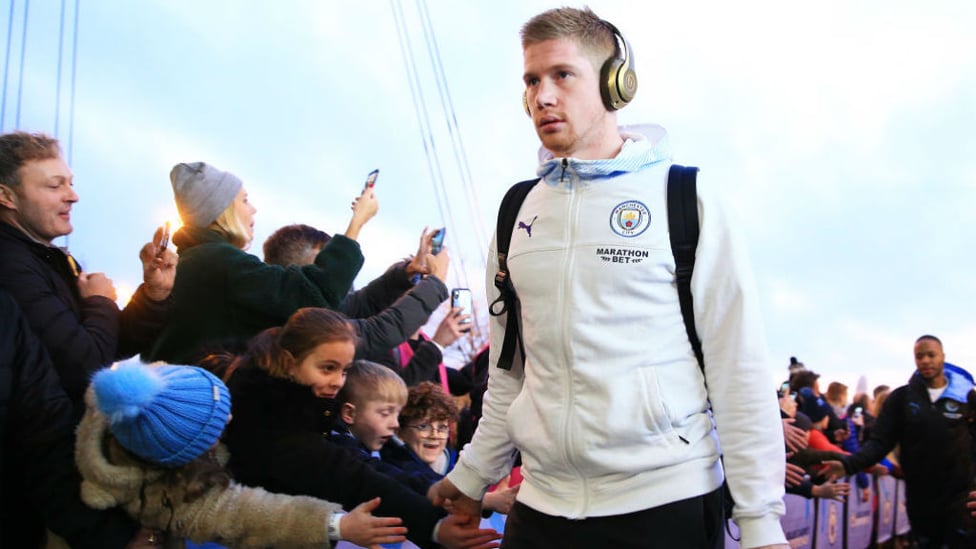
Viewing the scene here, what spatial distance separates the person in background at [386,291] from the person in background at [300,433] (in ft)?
2.49

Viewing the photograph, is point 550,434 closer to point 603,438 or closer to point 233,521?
point 603,438

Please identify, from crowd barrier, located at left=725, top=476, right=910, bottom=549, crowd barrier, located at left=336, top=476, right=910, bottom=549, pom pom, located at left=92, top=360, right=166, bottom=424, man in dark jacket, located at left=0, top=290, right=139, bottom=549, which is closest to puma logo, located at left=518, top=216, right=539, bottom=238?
pom pom, located at left=92, top=360, right=166, bottom=424

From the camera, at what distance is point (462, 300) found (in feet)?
15.7

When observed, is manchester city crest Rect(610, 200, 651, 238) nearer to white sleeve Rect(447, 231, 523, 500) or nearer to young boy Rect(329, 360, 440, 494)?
white sleeve Rect(447, 231, 523, 500)

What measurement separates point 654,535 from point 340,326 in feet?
5.62

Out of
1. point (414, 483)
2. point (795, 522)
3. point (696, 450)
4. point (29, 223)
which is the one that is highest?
point (29, 223)

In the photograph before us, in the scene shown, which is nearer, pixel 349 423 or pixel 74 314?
pixel 74 314

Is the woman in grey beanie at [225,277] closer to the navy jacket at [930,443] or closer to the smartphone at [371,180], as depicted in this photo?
the smartphone at [371,180]

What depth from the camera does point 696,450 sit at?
220 cm

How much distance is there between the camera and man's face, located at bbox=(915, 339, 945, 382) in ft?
25.7

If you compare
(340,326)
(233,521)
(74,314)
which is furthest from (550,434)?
(74,314)

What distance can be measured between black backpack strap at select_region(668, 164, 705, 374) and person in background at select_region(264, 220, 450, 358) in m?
2.14

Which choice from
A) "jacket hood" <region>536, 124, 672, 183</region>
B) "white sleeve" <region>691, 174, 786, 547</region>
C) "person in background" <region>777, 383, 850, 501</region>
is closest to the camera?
"white sleeve" <region>691, 174, 786, 547</region>

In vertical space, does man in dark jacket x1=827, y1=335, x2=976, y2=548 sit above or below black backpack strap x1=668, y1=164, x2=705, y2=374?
below
